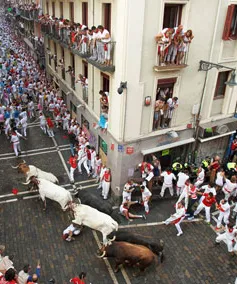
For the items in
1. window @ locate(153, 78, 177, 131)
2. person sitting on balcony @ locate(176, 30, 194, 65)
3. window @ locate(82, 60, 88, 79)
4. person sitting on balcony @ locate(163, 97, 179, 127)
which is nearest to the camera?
person sitting on balcony @ locate(176, 30, 194, 65)

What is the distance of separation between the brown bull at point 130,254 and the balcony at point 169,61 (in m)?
6.61

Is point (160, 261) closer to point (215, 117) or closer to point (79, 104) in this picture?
point (215, 117)

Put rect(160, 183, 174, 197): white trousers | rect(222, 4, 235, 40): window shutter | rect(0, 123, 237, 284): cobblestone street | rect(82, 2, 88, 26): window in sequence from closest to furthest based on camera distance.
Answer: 1. rect(0, 123, 237, 284): cobblestone street
2. rect(222, 4, 235, 40): window shutter
3. rect(160, 183, 174, 197): white trousers
4. rect(82, 2, 88, 26): window

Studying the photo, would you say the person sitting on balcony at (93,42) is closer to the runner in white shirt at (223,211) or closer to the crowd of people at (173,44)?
the crowd of people at (173,44)

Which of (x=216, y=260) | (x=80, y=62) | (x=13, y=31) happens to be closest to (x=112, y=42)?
(x=80, y=62)

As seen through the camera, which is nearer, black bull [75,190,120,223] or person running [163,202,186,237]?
person running [163,202,186,237]

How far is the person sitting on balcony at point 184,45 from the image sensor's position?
10.7m

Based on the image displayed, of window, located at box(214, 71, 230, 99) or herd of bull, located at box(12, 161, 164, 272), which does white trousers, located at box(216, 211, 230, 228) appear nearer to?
herd of bull, located at box(12, 161, 164, 272)

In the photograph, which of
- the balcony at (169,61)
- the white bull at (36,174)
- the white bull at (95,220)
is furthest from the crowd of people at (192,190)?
the balcony at (169,61)

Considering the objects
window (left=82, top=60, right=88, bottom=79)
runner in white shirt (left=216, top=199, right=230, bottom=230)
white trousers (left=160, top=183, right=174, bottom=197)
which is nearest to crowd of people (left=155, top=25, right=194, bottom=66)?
white trousers (left=160, top=183, right=174, bottom=197)

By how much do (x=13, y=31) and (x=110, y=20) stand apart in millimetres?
50811

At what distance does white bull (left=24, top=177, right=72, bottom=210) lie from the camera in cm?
1114

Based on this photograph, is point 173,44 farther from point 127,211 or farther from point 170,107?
point 127,211

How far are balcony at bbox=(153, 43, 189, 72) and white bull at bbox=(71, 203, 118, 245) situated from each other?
5964 mm
